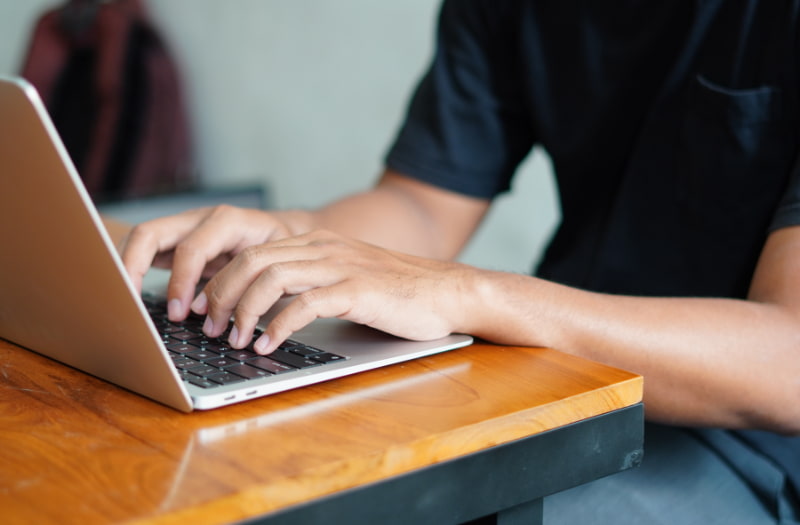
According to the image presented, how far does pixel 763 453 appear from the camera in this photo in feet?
2.82

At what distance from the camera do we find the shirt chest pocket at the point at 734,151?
0.95 metres

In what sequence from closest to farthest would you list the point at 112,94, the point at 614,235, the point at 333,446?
the point at 333,446, the point at 614,235, the point at 112,94

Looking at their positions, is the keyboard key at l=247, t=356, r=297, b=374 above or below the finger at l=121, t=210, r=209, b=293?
below

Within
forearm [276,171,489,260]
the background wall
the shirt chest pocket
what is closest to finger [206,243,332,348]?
forearm [276,171,489,260]

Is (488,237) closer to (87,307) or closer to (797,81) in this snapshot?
(797,81)

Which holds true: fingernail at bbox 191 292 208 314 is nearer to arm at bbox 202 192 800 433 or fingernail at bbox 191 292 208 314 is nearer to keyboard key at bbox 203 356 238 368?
arm at bbox 202 192 800 433

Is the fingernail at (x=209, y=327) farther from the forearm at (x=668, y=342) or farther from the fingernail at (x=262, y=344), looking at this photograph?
the forearm at (x=668, y=342)

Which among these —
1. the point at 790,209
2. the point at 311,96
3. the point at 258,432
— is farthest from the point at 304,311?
the point at 311,96

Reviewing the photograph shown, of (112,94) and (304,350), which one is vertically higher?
(304,350)

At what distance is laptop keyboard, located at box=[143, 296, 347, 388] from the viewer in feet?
1.89

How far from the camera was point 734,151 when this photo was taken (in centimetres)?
99

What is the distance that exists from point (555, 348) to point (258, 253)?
0.24m

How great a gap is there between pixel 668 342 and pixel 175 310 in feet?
1.32

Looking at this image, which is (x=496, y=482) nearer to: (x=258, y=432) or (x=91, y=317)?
(x=258, y=432)
